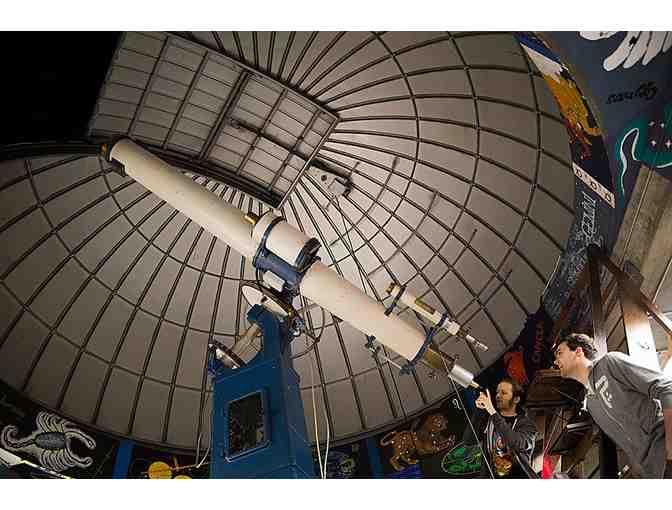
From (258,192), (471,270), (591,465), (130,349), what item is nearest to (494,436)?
(591,465)

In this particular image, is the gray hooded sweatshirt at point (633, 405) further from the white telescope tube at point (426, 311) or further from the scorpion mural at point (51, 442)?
the scorpion mural at point (51, 442)

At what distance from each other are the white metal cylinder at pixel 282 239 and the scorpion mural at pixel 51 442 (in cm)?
871

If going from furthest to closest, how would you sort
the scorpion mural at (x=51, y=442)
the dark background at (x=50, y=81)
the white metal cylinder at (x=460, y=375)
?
the scorpion mural at (x=51, y=442) → the dark background at (x=50, y=81) → the white metal cylinder at (x=460, y=375)

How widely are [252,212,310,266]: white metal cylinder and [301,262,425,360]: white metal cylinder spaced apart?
41 cm

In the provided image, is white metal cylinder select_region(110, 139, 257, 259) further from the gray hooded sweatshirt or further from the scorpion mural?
the scorpion mural

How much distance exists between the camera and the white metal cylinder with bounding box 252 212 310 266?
8938 millimetres

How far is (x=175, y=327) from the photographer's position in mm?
16516

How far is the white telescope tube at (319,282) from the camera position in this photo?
919 cm

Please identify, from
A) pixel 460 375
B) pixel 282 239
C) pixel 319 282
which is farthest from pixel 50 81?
pixel 460 375

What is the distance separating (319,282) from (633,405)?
443 centimetres

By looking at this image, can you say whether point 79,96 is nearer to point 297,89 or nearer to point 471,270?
point 297,89

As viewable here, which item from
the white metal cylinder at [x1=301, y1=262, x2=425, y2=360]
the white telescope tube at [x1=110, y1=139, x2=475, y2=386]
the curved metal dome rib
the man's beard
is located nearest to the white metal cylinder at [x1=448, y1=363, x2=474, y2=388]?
the white telescope tube at [x1=110, y1=139, x2=475, y2=386]

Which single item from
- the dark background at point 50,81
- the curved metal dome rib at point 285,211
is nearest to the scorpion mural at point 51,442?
the curved metal dome rib at point 285,211

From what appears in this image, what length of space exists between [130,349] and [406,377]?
712cm
